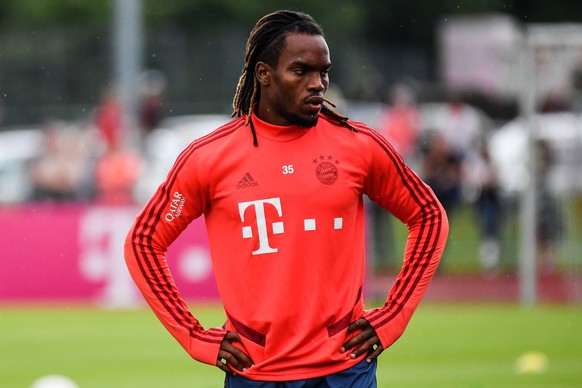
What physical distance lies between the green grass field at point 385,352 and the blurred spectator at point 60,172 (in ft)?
12.5

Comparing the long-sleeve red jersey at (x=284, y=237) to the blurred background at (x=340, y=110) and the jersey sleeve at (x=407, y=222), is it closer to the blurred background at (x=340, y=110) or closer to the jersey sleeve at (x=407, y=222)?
the jersey sleeve at (x=407, y=222)

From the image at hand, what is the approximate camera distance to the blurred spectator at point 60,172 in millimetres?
22062

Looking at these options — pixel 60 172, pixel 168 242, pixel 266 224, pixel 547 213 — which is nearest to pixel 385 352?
pixel 547 213

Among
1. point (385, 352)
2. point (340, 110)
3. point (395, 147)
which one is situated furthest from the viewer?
point (395, 147)

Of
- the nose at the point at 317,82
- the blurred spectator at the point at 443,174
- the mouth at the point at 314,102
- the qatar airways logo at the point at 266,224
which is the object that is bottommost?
the qatar airways logo at the point at 266,224

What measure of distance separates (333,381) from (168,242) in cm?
87

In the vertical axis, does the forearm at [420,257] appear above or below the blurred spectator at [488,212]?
below

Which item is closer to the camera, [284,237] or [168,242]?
[284,237]

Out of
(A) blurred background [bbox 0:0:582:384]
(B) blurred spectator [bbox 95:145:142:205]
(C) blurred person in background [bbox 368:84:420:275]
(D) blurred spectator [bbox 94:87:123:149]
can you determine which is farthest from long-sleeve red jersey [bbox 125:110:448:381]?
(D) blurred spectator [bbox 94:87:123:149]

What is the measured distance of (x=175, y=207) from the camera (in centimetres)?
577

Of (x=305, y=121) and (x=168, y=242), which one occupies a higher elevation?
(x=305, y=121)

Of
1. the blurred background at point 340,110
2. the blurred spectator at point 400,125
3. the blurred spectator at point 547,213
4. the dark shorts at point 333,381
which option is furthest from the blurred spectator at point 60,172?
the dark shorts at point 333,381

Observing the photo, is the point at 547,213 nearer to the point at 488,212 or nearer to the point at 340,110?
the point at 488,212

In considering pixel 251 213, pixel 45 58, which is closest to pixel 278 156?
pixel 251 213
